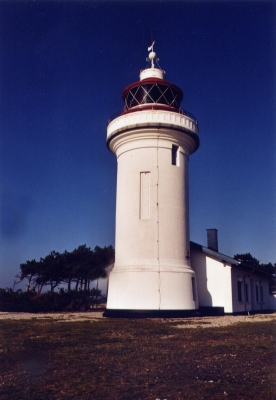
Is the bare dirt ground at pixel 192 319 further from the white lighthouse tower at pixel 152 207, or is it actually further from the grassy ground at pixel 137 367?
the grassy ground at pixel 137 367

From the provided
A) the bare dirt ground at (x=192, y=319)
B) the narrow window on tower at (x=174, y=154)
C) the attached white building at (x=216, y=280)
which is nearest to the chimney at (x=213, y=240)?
the attached white building at (x=216, y=280)

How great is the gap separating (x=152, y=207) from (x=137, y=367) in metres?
12.9

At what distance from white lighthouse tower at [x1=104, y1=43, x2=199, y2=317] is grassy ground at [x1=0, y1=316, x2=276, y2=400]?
310 inches

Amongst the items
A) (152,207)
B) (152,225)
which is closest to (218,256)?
(152,225)

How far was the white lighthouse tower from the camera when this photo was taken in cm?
1786

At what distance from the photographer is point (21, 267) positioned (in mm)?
42469

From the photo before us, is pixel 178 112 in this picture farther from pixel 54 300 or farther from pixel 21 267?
pixel 21 267

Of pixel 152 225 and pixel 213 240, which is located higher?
pixel 213 240

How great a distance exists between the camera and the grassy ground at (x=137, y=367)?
4957mm

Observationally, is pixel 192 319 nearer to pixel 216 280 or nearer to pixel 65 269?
pixel 216 280

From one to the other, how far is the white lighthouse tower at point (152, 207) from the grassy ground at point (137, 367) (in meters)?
7.87

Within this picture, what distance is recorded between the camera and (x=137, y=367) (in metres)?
6.29

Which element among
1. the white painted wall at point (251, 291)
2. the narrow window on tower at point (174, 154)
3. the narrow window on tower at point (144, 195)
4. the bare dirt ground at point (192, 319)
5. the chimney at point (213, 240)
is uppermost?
the narrow window on tower at point (174, 154)

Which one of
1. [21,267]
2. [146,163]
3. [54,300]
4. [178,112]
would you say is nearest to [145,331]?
[146,163]
